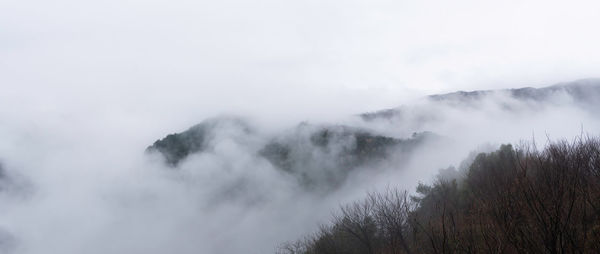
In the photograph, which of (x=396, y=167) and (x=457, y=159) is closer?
(x=457, y=159)

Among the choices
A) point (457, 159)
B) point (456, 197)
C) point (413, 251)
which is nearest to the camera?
point (413, 251)

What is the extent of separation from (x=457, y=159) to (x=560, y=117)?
69798 mm

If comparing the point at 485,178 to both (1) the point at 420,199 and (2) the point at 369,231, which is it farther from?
(1) the point at 420,199

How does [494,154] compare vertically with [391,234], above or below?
above

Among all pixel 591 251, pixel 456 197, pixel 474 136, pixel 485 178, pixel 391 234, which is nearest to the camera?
pixel 591 251

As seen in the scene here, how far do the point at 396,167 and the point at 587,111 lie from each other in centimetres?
9336

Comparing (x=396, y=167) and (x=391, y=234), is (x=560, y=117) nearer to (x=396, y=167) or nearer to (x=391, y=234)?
(x=396, y=167)

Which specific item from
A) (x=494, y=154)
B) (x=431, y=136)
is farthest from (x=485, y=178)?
(x=431, y=136)

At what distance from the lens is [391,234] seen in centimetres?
2628

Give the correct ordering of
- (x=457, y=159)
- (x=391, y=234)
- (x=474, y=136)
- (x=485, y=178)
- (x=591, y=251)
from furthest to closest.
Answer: (x=474, y=136)
(x=457, y=159)
(x=485, y=178)
(x=391, y=234)
(x=591, y=251)

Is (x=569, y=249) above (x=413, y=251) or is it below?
above

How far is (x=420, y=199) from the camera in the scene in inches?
1609

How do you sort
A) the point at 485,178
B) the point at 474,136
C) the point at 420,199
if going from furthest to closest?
the point at 474,136 → the point at 420,199 → the point at 485,178

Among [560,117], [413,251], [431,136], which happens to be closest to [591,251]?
[413,251]
